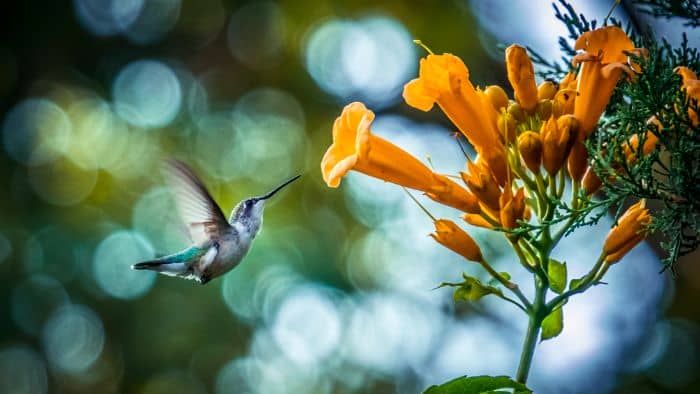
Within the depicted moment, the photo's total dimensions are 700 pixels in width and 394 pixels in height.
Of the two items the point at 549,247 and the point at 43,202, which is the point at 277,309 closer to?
the point at 43,202

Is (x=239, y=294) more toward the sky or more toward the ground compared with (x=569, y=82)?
more toward the ground

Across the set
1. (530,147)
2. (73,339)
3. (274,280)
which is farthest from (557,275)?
(73,339)

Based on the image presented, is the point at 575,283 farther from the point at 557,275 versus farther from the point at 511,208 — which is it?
the point at 511,208

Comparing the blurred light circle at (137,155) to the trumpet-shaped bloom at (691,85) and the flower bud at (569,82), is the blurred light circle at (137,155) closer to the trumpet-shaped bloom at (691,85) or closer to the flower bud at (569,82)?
the flower bud at (569,82)

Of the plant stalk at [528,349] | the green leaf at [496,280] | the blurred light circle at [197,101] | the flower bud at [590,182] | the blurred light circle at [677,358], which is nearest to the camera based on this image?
the plant stalk at [528,349]

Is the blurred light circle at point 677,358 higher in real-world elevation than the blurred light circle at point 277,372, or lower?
higher

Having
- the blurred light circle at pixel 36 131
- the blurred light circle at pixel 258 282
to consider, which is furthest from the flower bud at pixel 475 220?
the blurred light circle at pixel 36 131

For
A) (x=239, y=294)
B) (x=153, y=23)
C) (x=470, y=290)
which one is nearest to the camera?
(x=470, y=290)

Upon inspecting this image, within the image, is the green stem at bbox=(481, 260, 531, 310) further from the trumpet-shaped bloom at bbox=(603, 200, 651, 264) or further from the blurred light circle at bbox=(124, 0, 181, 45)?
the blurred light circle at bbox=(124, 0, 181, 45)
